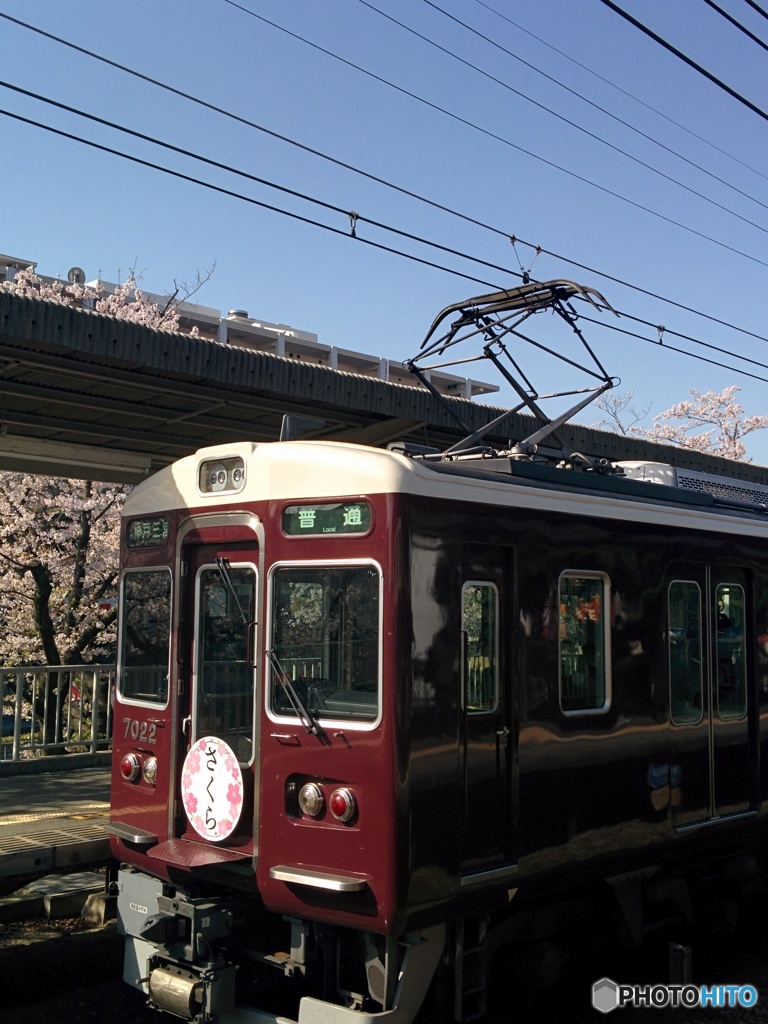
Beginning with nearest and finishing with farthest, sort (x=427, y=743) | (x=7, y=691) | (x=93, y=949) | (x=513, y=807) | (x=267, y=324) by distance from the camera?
(x=427, y=743) < (x=513, y=807) < (x=93, y=949) < (x=7, y=691) < (x=267, y=324)

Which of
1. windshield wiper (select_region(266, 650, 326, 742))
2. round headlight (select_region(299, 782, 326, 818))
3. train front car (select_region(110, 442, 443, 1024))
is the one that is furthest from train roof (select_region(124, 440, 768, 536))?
round headlight (select_region(299, 782, 326, 818))

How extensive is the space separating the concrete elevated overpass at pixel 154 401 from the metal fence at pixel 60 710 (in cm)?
238

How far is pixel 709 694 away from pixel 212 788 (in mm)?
3371

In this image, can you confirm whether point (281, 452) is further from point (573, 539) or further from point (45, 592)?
point (45, 592)

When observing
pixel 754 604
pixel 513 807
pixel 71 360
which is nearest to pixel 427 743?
pixel 513 807

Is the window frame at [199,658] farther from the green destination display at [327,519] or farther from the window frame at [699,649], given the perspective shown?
the window frame at [699,649]

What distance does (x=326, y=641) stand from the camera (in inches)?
202

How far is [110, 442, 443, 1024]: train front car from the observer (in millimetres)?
4879

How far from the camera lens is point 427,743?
4.90 m

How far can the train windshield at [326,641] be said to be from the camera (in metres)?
4.97

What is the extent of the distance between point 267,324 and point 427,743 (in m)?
65.9

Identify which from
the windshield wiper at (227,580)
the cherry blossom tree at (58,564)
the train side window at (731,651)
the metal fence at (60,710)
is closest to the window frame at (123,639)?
the windshield wiper at (227,580)

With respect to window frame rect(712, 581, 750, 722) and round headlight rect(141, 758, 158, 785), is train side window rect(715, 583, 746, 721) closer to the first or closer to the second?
window frame rect(712, 581, 750, 722)

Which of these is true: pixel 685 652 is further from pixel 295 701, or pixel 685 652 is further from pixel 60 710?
pixel 60 710
